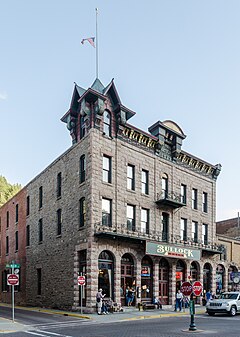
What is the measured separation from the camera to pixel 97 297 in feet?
96.3

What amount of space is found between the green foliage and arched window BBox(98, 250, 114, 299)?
3900 cm

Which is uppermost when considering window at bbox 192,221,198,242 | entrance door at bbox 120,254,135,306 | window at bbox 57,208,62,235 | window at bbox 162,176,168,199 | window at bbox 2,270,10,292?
window at bbox 162,176,168,199

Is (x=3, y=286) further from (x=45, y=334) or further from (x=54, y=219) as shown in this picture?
(x=45, y=334)

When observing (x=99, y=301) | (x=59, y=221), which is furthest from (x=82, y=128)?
(x=99, y=301)

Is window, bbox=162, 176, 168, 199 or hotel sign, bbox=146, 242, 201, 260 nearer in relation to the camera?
hotel sign, bbox=146, 242, 201, 260

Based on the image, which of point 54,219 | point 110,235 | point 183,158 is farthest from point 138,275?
point 183,158

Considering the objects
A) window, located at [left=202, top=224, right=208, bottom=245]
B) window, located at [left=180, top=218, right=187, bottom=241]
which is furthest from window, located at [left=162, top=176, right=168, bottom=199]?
window, located at [left=202, top=224, right=208, bottom=245]

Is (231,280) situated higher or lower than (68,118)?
lower

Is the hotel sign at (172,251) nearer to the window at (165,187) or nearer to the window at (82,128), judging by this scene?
the window at (165,187)

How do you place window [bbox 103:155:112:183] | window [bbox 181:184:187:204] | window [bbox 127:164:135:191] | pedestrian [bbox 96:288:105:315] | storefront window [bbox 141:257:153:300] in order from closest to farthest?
pedestrian [bbox 96:288:105:315] < window [bbox 103:155:112:183] < storefront window [bbox 141:257:153:300] < window [bbox 127:164:135:191] < window [bbox 181:184:187:204]

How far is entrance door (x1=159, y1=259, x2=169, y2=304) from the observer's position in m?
36.8

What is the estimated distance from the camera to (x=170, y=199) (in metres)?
37.1

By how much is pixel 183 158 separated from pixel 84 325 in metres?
21.4

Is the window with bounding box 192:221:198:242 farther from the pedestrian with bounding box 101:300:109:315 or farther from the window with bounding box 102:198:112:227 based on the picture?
the pedestrian with bounding box 101:300:109:315
